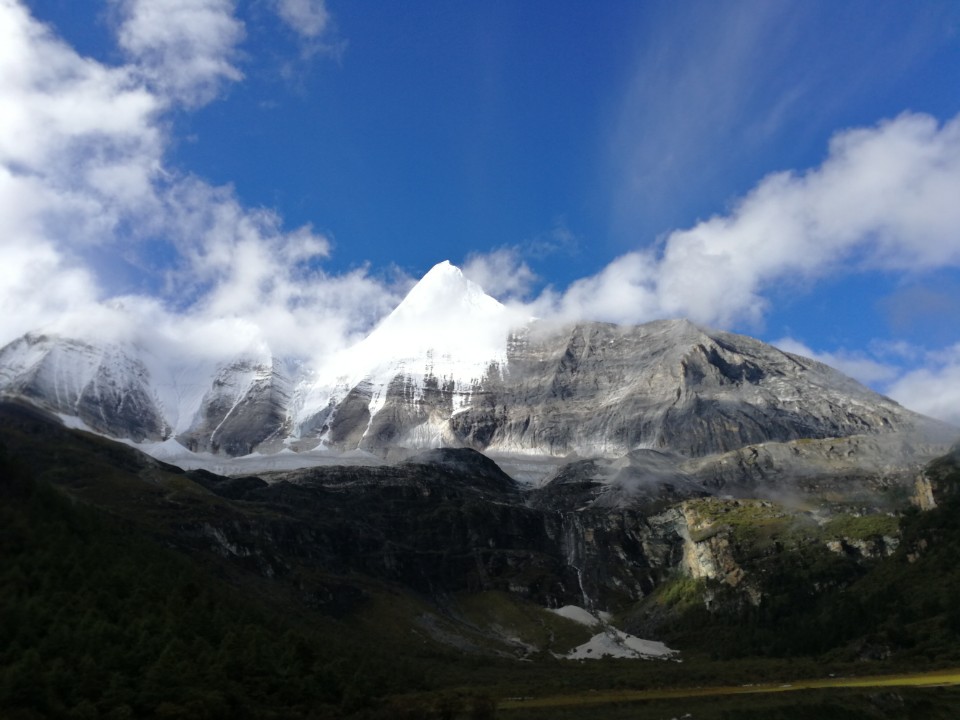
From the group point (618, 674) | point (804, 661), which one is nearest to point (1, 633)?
point (618, 674)

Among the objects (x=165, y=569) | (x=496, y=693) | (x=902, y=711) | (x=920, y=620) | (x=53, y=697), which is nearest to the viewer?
(x=53, y=697)

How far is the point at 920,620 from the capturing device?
180m

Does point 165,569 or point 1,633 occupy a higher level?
point 165,569

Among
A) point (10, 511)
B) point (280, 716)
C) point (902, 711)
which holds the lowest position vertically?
point (280, 716)

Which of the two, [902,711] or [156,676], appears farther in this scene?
[902,711]

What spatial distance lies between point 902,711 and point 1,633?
105773 millimetres

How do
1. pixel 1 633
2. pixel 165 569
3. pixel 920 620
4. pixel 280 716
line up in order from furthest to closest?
pixel 920 620
pixel 165 569
pixel 280 716
pixel 1 633

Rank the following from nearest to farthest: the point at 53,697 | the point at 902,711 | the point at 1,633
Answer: the point at 53,697, the point at 1,633, the point at 902,711

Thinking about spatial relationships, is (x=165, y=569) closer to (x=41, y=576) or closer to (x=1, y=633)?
(x=41, y=576)

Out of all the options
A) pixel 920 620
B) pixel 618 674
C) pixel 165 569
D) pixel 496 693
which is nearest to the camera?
pixel 165 569

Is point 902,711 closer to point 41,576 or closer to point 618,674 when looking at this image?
point 618,674

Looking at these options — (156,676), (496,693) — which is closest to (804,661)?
(496,693)

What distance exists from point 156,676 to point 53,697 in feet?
39.3

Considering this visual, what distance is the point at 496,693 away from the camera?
533ft
